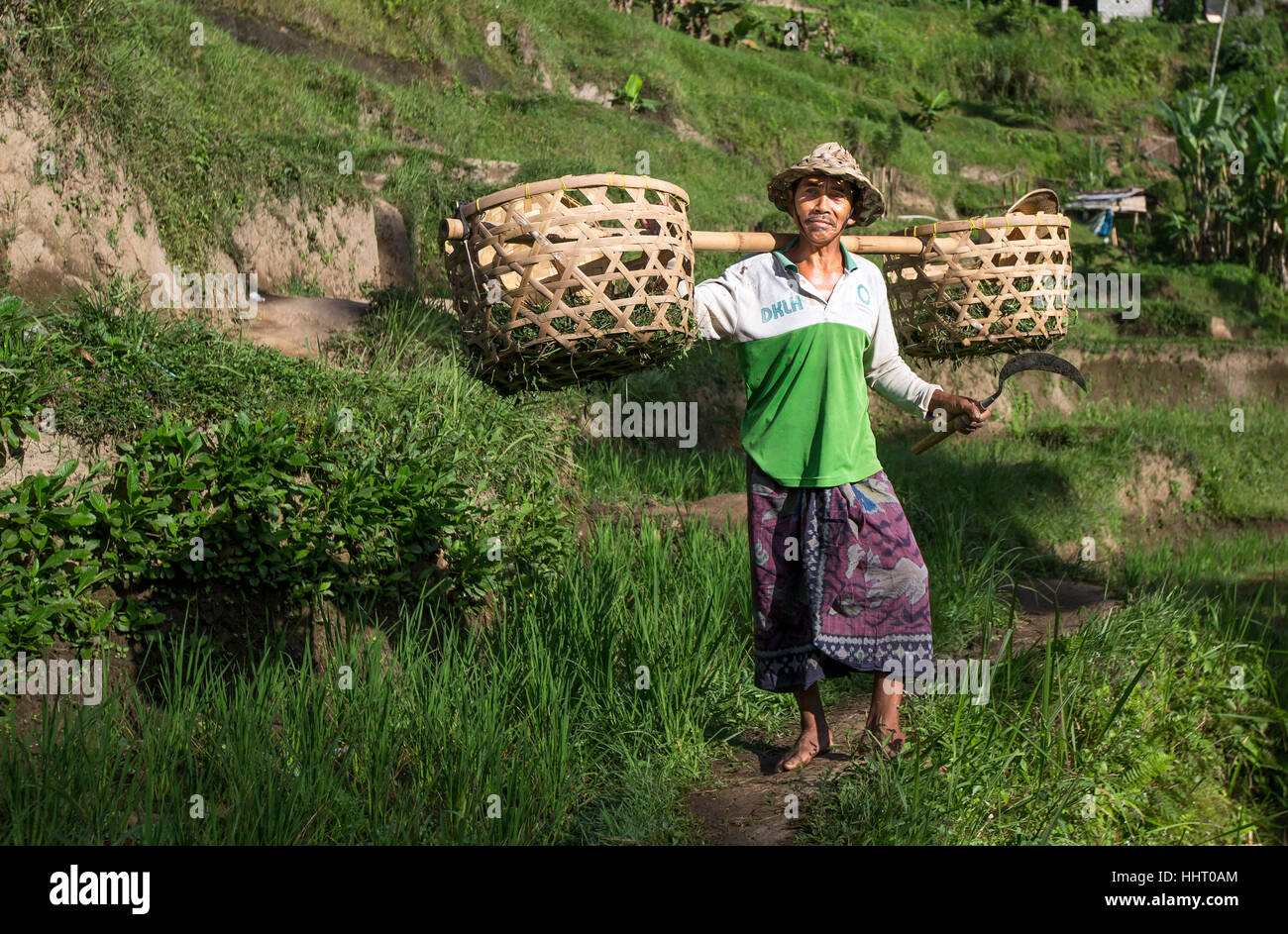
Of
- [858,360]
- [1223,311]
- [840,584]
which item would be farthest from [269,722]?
[1223,311]

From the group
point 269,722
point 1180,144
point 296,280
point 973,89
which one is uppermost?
point 973,89

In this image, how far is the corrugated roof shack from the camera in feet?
55.1

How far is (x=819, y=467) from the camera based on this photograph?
9.85ft

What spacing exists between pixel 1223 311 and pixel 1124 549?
25.9ft

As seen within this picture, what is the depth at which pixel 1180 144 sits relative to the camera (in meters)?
16.0

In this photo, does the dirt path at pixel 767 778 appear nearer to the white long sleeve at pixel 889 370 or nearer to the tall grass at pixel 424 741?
the tall grass at pixel 424 741

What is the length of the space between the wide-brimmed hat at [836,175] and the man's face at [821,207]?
3cm

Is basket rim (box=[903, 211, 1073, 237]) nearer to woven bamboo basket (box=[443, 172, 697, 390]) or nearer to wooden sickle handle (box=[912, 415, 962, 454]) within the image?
wooden sickle handle (box=[912, 415, 962, 454])

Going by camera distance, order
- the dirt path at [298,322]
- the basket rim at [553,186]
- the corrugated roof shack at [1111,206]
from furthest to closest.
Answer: the corrugated roof shack at [1111,206]
the dirt path at [298,322]
the basket rim at [553,186]

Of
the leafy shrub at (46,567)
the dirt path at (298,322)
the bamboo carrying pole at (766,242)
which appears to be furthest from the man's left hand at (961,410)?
the dirt path at (298,322)

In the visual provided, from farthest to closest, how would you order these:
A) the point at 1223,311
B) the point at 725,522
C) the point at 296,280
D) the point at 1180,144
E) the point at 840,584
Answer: the point at 1180,144 → the point at 1223,311 → the point at 296,280 → the point at 725,522 → the point at 840,584

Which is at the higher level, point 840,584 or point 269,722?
point 840,584

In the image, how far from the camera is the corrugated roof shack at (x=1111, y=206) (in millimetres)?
16781

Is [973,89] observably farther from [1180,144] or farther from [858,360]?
[858,360]
